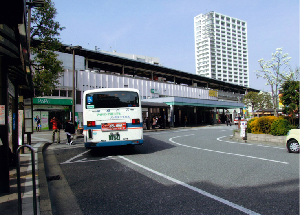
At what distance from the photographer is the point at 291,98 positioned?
16.4 metres

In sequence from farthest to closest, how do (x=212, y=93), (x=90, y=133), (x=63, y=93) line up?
(x=212, y=93) → (x=63, y=93) → (x=90, y=133)

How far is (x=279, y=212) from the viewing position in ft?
12.8

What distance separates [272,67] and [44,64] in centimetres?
2409

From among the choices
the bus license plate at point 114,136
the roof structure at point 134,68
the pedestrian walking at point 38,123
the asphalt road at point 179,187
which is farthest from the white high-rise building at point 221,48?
the asphalt road at point 179,187

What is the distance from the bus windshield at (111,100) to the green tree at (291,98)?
11039mm

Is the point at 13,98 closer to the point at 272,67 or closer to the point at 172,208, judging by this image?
the point at 172,208

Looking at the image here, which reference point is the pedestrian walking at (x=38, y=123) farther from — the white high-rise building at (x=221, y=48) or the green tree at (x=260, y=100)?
the white high-rise building at (x=221, y=48)

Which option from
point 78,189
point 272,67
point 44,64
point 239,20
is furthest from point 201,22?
point 78,189

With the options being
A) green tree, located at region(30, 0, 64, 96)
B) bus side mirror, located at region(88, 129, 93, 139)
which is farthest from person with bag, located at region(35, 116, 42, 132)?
bus side mirror, located at region(88, 129, 93, 139)

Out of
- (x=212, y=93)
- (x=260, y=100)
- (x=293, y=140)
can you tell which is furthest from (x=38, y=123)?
(x=260, y=100)

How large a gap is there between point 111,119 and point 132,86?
Answer: 35.0 m

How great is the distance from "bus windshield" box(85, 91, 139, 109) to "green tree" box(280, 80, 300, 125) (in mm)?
11039

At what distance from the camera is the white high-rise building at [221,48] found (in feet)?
500

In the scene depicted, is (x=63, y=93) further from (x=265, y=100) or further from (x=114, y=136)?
(x=265, y=100)
